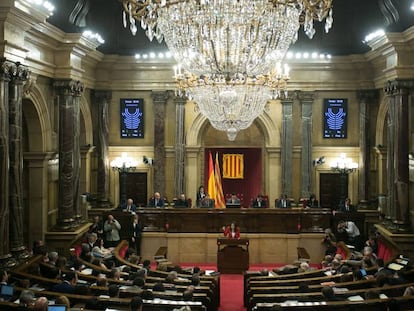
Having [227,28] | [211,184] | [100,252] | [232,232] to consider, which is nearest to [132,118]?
[211,184]

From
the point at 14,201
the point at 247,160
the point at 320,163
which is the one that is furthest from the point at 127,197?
the point at 14,201

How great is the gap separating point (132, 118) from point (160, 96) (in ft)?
4.52

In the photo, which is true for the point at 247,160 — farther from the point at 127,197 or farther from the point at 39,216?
the point at 39,216

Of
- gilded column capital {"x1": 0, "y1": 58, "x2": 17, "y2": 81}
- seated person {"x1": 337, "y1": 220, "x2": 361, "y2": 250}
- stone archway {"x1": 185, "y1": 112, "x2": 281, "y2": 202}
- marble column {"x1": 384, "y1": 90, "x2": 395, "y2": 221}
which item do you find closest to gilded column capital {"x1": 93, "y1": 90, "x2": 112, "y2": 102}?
stone archway {"x1": 185, "y1": 112, "x2": 281, "y2": 202}

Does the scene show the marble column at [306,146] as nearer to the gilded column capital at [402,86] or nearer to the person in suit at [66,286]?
the gilded column capital at [402,86]

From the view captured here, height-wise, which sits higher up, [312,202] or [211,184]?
[211,184]

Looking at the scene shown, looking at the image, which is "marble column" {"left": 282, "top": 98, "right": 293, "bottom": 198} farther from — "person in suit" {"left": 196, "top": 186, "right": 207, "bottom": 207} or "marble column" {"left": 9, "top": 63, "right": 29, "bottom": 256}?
"marble column" {"left": 9, "top": 63, "right": 29, "bottom": 256}

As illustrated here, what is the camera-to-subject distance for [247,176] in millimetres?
25250

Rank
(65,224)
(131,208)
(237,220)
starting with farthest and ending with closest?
(131,208), (237,220), (65,224)

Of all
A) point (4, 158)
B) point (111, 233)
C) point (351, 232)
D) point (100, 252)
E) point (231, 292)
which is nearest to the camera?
point (4, 158)

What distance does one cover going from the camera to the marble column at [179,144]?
23062mm

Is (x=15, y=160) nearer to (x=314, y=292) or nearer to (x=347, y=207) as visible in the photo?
(x=314, y=292)

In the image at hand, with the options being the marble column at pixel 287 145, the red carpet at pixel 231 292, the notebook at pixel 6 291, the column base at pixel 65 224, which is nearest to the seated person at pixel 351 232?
the red carpet at pixel 231 292

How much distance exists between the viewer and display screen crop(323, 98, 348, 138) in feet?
75.8
